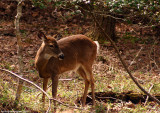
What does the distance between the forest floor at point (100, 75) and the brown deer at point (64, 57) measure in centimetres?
35

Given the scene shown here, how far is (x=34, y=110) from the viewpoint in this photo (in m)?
4.67

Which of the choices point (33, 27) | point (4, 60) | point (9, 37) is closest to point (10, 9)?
point (33, 27)

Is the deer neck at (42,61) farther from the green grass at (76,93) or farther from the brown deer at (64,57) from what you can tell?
the green grass at (76,93)

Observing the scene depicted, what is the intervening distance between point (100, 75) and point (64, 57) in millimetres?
1896

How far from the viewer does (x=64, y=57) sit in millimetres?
5957

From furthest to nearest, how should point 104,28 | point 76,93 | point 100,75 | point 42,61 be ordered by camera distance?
1. point 104,28
2. point 100,75
3. point 76,93
4. point 42,61

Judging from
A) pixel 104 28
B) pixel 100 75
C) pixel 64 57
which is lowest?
pixel 100 75

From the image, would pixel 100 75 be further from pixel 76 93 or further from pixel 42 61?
pixel 42 61

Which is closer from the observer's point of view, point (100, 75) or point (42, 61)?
point (42, 61)

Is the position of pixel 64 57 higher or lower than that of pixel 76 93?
higher

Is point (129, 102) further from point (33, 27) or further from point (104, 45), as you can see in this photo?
point (33, 27)

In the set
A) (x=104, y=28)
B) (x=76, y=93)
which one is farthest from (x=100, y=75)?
(x=104, y=28)

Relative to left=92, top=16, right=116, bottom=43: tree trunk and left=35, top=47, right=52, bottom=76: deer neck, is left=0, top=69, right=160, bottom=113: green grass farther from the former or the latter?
left=92, top=16, right=116, bottom=43: tree trunk

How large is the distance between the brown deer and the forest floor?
349 millimetres
